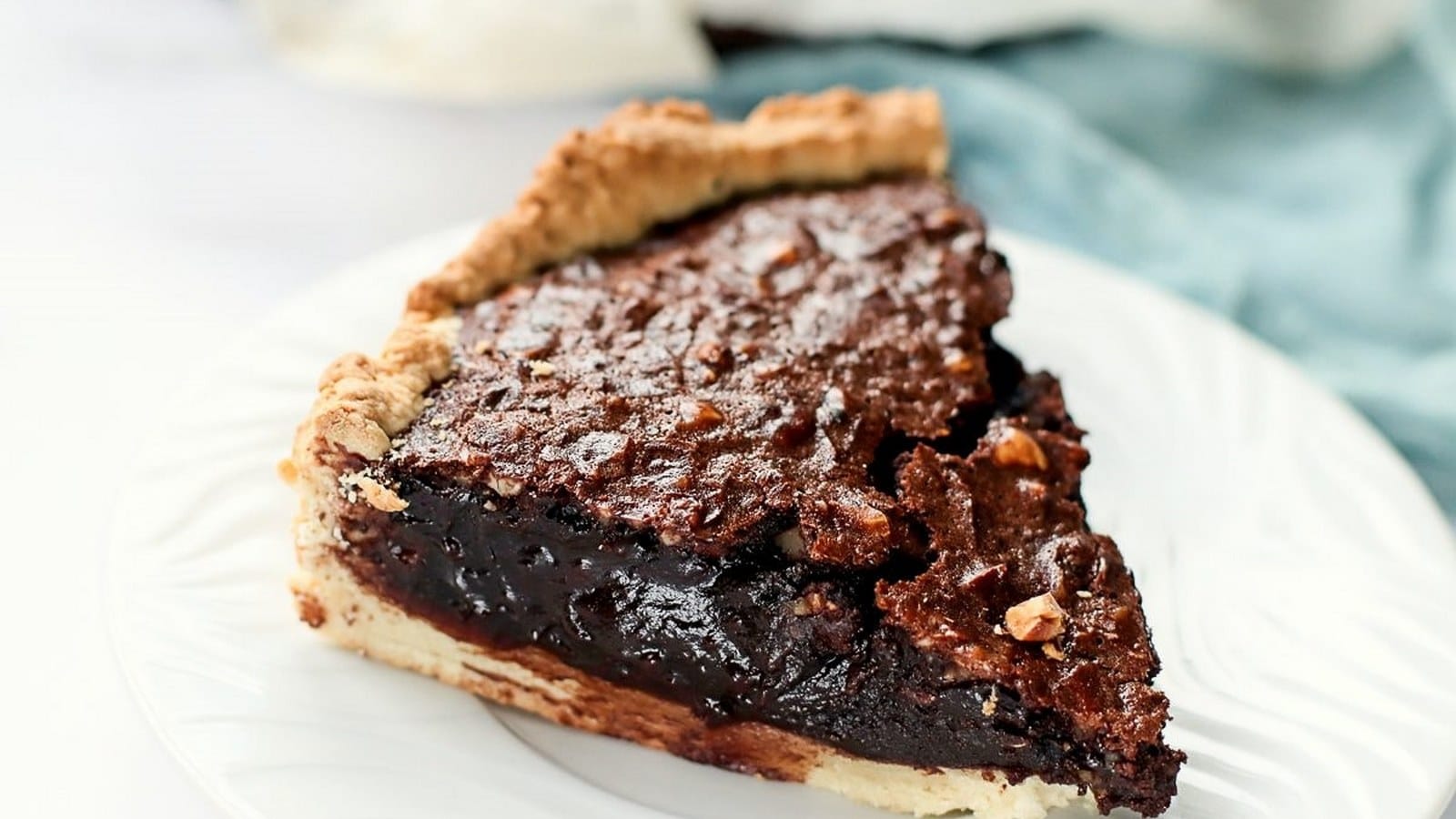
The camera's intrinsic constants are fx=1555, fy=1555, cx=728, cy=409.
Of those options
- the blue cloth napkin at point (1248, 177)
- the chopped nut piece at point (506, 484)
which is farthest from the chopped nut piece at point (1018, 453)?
the blue cloth napkin at point (1248, 177)

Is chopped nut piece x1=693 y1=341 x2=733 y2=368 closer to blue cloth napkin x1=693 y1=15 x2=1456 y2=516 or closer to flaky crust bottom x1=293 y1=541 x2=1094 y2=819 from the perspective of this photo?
flaky crust bottom x1=293 y1=541 x2=1094 y2=819

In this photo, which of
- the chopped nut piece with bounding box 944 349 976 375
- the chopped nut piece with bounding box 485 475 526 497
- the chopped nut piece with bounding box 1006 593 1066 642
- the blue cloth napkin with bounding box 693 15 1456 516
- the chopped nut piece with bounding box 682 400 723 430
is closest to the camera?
the chopped nut piece with bounding box 1006 593 1066 642

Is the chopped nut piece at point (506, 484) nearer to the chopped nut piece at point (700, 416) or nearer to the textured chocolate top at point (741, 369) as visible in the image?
the textured chocolate top at point (741, 369)

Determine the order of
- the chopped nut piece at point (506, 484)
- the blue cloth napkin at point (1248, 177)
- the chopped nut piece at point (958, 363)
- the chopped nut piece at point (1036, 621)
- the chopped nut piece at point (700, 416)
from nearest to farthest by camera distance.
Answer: the chopped nut piece at point (1036, 621), the chopped nut piece at point (506, 484), the chopped nut piece at point (700, 416), the chopped nut piece at point (958, 363), the blue cloth napkin at point (1248, 177)

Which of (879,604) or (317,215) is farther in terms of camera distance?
(317,215)

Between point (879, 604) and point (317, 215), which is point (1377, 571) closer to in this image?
point (879, 604)

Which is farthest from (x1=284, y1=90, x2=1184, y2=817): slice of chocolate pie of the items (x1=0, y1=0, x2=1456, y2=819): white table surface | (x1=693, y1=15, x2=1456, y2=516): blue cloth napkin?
(x1=693, y1=15, x2=1456, y2=516): blue cloth napkin

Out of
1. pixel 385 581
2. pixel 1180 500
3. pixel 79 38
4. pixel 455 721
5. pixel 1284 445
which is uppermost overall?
pixel 79 38

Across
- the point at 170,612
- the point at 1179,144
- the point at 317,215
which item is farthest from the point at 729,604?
the point at 1179,144
